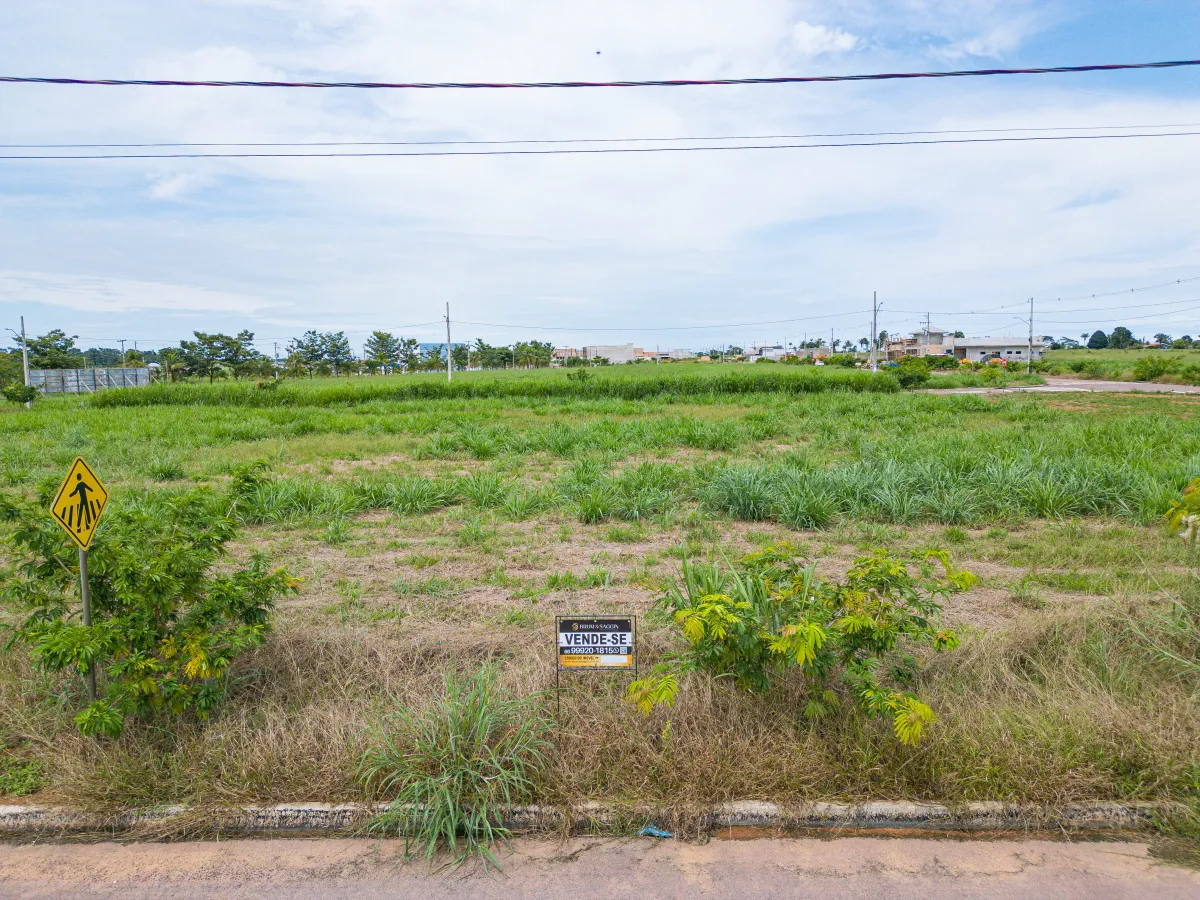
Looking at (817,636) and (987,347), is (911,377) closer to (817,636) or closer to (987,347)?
(817,636)

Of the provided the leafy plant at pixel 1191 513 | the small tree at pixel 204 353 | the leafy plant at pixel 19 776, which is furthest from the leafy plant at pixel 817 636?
the small tree at pixel 204 353

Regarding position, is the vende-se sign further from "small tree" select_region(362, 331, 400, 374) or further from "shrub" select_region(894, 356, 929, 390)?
"small tree" select_region(362, 331, 400, 374)

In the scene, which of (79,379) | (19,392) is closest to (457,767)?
(19,392)

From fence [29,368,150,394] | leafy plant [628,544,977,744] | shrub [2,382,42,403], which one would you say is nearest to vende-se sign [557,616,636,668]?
leafy plant [628,544,977,744]

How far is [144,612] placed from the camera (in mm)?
3576

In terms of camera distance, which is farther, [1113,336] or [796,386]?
[1113,336]

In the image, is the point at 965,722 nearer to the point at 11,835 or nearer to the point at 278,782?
the point at 278,782

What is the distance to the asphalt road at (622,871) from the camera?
9.11ft

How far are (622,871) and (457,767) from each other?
2.70 ft

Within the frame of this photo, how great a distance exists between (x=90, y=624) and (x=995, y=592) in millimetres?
5877

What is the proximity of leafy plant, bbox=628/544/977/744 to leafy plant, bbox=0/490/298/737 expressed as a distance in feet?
6.78

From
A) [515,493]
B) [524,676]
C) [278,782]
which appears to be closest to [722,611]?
[524,676]

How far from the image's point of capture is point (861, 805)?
3176 mm

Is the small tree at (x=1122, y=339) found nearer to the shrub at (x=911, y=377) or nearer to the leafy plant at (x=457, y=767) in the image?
the shrub at (x=911, y=377)
